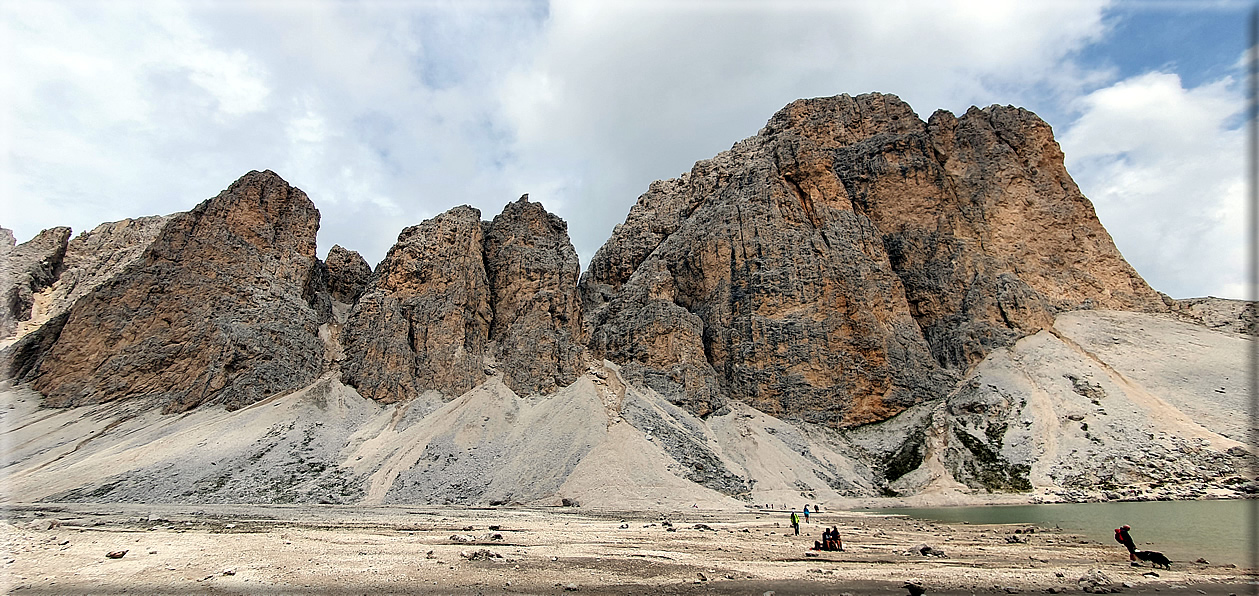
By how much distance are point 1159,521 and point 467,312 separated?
206 feet

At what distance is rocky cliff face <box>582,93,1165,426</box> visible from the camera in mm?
68500

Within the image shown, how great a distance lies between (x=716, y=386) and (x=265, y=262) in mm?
58462

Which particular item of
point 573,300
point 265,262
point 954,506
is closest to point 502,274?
point 573,300

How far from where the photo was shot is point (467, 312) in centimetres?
7044

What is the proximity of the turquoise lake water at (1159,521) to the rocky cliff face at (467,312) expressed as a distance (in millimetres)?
38214

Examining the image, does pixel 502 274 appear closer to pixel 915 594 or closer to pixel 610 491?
pixel 610 491

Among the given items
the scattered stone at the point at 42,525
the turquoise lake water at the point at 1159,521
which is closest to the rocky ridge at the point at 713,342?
the turquoise lake water at the point at 1159,521

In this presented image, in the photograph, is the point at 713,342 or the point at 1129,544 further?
the point at 713,342

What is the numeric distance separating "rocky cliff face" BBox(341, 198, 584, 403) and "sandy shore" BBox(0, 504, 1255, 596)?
33.7 meters

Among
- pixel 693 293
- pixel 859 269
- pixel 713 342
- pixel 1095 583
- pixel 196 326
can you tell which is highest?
pixel 859 269

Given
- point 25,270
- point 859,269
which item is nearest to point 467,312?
point 859,269

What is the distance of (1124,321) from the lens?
69.1m

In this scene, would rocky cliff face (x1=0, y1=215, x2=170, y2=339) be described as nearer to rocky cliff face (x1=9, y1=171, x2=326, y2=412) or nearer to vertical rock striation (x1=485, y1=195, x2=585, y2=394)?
rocky cliff face (x1=9, y1=171, x2=326, y2=412)

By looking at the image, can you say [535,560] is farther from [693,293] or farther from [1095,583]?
[693,293]
